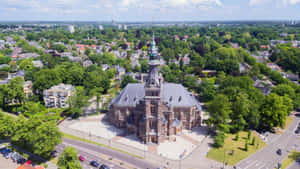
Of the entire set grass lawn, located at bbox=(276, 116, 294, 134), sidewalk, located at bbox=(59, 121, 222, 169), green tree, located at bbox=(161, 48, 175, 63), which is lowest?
sidewalk, located at bbox=(59, 121, 222, 169)

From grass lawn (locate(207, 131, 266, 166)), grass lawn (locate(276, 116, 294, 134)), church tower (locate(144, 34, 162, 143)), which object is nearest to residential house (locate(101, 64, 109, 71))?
church tower (locate(144, 34, 162, 143))

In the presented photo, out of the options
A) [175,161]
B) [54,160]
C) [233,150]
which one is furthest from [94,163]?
[233,150]

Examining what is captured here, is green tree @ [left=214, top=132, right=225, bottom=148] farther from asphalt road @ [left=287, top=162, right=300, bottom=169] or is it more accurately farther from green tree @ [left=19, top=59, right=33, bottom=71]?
green tree @ [left=19, top=59, right=33, bottom=71]

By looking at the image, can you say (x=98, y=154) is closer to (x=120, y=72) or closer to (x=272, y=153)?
(x=272, y=153)

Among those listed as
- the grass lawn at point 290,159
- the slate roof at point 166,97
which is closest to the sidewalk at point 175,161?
the slate roof at point 166,97

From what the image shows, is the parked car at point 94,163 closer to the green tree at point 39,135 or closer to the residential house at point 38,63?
the green tree at point 39,135

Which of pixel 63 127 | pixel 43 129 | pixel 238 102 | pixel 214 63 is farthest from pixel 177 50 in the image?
pixel 43 129
